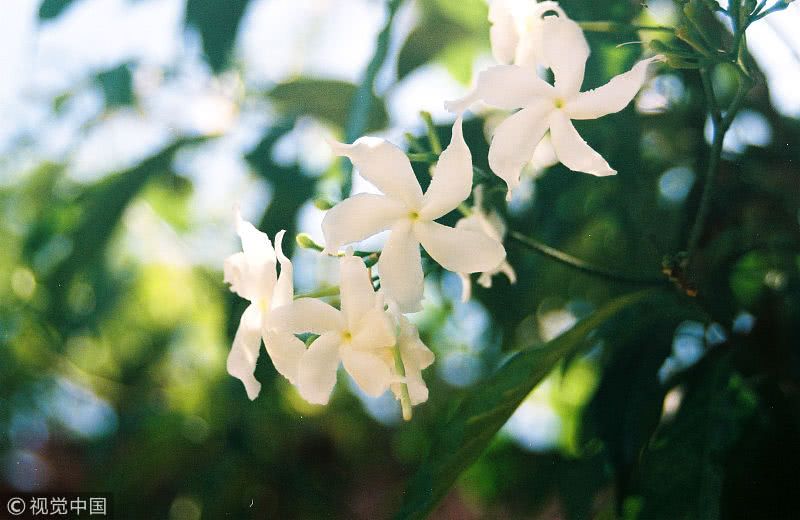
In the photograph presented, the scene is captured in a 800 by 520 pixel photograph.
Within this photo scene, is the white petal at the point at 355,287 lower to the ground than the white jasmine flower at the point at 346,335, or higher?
higher

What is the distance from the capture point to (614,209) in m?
1.01

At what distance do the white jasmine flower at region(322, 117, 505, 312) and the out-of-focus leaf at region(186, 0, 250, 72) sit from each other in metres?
0.47

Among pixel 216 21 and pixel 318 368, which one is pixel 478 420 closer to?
pixel 318 368

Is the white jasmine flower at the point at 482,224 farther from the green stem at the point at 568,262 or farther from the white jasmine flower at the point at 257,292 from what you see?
the white jasmine flower at the point at 257,292

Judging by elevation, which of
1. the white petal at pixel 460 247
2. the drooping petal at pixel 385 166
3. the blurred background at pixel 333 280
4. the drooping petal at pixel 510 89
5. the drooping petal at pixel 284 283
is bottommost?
the blurred background at pixel 333 280

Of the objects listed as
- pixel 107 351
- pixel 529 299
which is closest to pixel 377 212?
pixel 529 299

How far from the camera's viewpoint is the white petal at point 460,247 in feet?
1.55

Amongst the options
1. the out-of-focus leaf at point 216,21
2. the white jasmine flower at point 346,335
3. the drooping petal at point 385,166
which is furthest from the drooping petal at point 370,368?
the out-of-focus leaf at point 216,21

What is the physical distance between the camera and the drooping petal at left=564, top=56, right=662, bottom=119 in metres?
0.47

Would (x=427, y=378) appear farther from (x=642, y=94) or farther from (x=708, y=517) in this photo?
(x=708, y=517)

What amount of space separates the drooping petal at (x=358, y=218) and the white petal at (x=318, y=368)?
64mm

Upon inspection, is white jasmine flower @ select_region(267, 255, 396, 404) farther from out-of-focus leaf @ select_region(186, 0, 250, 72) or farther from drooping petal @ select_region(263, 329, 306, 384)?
out-of-focus leaf @ select_region(186, 0, 250, 72)

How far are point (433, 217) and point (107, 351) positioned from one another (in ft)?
4.98

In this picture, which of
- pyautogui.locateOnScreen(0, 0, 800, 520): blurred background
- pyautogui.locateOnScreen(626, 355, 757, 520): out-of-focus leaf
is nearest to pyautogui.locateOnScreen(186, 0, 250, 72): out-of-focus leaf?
pyautogui.locateOnScreen(0, 0, 800, 520): blurred background
